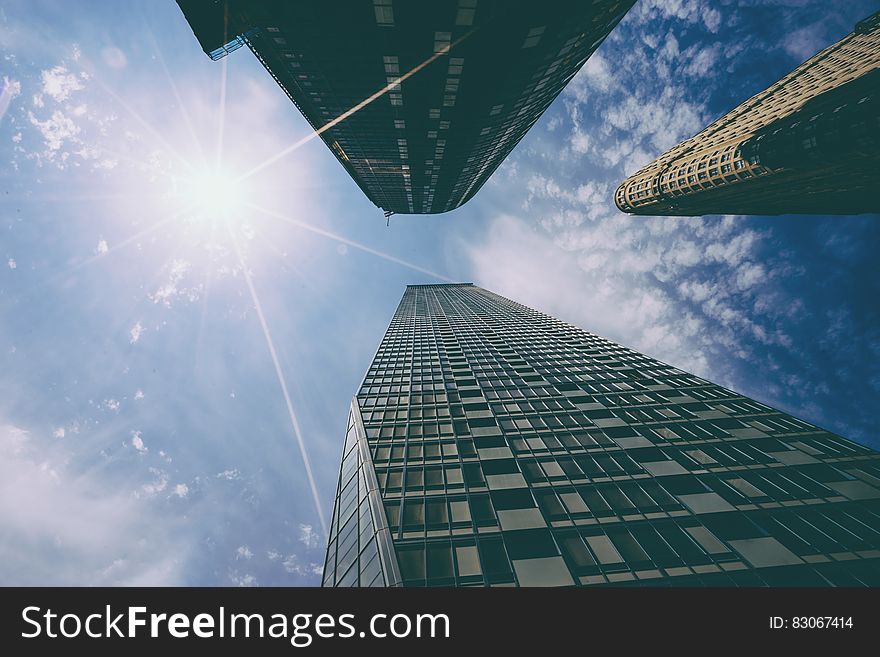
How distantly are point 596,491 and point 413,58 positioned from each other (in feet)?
120

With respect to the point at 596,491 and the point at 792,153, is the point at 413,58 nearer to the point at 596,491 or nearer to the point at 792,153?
the point at 596,491

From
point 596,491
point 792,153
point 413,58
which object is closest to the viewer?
point 596,491

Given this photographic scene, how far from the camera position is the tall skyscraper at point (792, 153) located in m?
54.3

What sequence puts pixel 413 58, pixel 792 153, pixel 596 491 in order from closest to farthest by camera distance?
pixel 596 491 → pixel 413 58 → pixel 792 153

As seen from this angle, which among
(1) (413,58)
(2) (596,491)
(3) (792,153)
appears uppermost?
(3) (792,153)

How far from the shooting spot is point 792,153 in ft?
199

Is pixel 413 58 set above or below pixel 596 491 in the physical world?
above

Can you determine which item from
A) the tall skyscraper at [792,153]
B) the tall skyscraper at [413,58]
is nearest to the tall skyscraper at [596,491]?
the tall skyscraper at [413,58]

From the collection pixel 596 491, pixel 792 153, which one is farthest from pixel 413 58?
pixel 792 153

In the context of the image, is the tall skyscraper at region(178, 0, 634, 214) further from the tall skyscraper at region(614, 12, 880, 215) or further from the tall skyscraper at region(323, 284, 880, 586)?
the tall skyscraper at region(614, 12, 880, 215)

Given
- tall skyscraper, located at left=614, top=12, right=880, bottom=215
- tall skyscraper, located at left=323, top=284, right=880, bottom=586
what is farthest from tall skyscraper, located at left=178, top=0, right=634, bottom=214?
tall skyscraper, located at left=614, top=12, right=880, bottom=215

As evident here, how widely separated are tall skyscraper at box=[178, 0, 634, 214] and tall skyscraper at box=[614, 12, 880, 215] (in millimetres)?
50032

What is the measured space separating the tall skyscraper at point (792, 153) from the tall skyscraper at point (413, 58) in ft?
164

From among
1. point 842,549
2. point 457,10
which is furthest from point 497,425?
point 457,10
